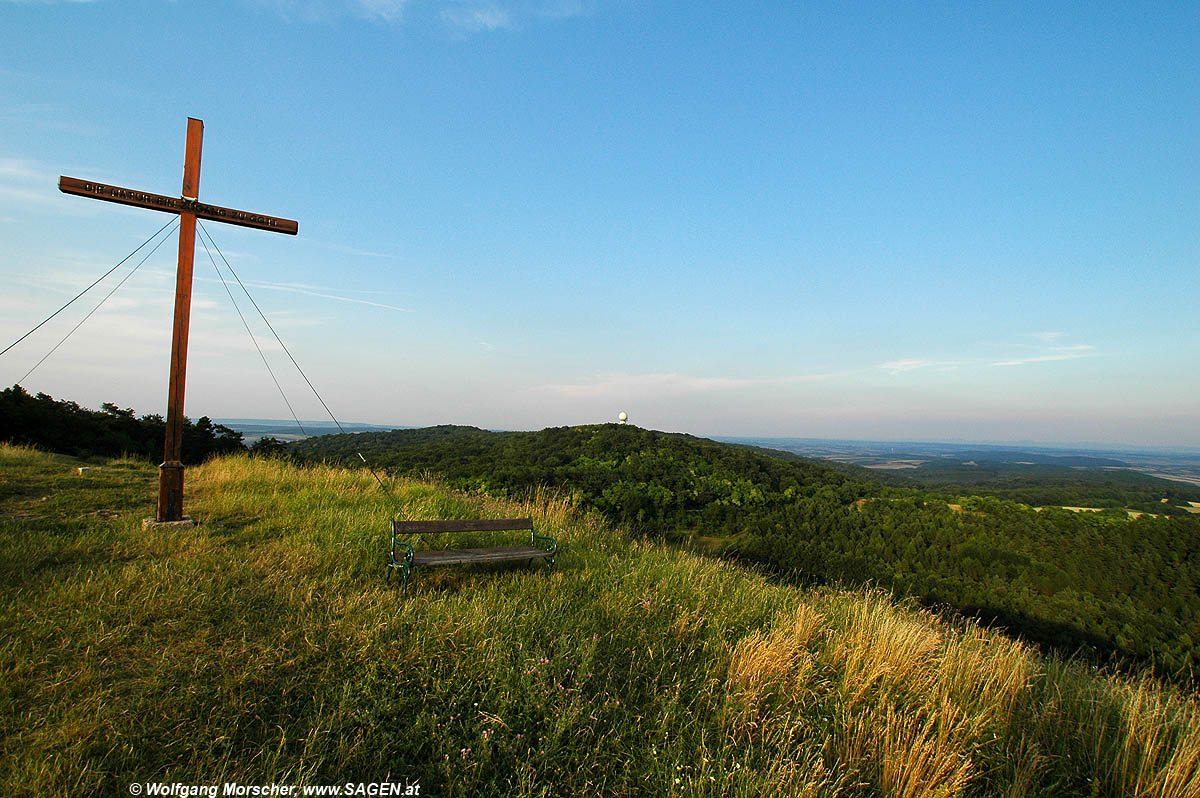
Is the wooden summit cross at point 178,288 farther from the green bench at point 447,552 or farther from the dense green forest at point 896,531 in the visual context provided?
the dense green forest at point 896,531

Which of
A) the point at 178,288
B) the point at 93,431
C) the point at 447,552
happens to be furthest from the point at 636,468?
the point at 178,288

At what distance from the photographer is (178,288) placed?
19.3 feet

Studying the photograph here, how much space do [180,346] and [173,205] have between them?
1712mm

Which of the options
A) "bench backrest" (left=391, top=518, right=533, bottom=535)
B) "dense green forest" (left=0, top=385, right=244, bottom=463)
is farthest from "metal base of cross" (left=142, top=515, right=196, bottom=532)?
Result: "dense green forest" (left=0, top=385, right=244, bottom=463)

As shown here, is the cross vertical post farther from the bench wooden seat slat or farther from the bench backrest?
the bench wooden seat slat

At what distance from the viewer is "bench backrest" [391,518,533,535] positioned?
16.7 feet

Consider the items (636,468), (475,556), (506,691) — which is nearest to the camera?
(506,691)

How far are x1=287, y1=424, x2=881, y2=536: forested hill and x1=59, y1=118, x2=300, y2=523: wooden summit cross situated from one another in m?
16.6

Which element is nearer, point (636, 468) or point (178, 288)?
point (178, 288)

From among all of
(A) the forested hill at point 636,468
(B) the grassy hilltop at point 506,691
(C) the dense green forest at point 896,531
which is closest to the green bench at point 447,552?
(B) the grassy hilltop at point 506,691

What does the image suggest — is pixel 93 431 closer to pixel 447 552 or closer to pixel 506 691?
pixel 447 552

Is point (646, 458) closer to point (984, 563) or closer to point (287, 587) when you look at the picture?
point (984, 563)

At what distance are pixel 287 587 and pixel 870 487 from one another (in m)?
46.4

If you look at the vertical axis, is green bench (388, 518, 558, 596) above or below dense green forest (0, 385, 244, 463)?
below
